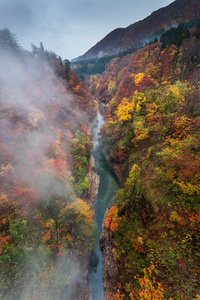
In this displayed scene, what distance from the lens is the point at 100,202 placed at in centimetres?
2216

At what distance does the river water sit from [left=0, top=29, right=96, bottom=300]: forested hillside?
1875mm

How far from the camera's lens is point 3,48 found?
28031 mm

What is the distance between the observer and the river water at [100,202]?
13.6 metres

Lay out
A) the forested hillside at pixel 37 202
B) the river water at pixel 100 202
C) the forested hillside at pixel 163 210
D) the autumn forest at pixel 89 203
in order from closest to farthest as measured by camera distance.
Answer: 1. the forested hillside at pixel 163 210
2. the autumn forest at pixel 89 203
3. the forested hillside at pixel 37 202
4. the river water at pixel 100 202

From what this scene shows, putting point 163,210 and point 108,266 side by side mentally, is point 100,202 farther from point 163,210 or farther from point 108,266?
point 163,210

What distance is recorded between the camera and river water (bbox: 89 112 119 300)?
1360 centimetres

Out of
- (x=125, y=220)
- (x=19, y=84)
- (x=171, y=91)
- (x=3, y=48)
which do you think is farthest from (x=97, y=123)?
(x=125, y=220)

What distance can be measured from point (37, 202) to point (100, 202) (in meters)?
12.1

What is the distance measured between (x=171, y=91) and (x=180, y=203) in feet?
45.2

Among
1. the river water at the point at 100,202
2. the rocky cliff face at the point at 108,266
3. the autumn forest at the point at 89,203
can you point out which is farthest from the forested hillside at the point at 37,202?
the rocky cliff face at the point at 108,266

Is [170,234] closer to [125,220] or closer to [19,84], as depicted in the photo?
[125,220]

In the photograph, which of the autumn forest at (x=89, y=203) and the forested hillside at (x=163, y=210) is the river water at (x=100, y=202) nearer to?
the autumn forest at (x=89, y=203)

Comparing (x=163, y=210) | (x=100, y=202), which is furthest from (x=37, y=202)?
(x=163, y=210)

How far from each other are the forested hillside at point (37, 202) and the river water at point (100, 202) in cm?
188
